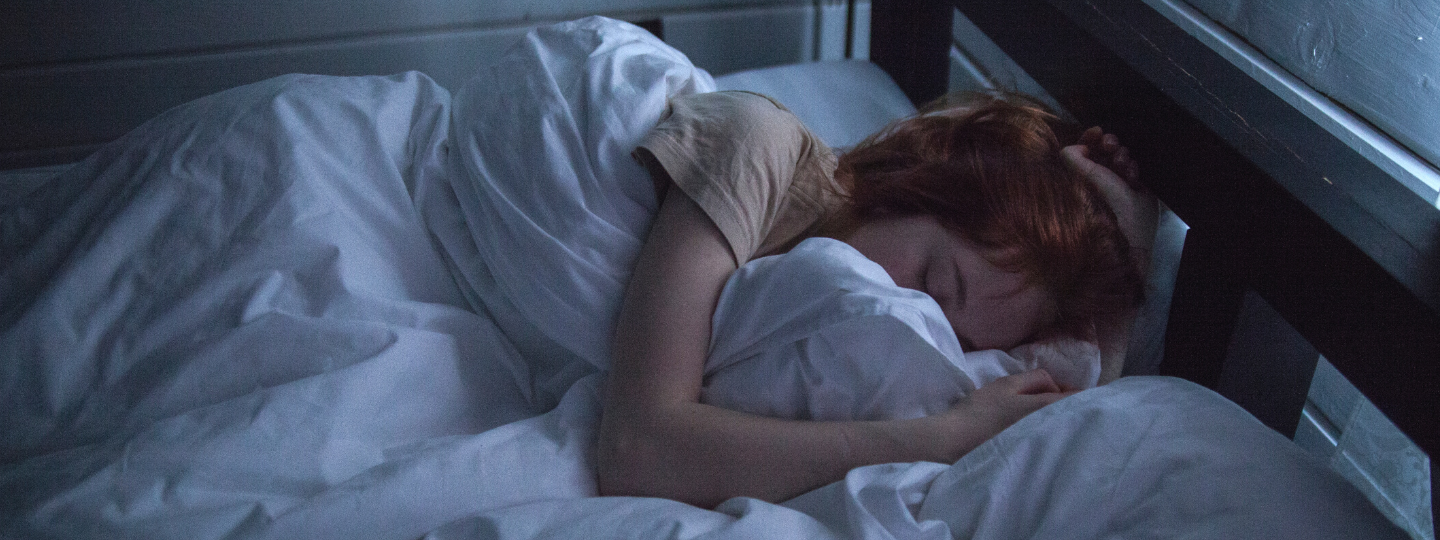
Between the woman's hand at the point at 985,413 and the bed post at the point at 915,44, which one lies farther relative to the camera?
the bed post at the point at 915,44

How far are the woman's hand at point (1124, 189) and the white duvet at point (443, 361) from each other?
0.46ft

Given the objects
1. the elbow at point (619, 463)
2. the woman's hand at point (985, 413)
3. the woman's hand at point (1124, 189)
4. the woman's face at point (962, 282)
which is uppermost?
the woman's hand at point (1124, 189)

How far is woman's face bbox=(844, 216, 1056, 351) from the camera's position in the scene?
30.8 inches

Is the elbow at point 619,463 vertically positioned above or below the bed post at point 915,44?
below

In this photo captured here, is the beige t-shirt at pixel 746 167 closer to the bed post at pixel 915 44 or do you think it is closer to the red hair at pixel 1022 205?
the red hair at pixel 1022 205

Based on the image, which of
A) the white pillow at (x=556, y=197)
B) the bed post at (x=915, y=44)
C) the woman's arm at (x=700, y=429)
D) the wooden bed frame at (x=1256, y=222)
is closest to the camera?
the wooden bed frame at (x=1256, y=222)

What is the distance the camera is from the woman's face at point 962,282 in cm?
78

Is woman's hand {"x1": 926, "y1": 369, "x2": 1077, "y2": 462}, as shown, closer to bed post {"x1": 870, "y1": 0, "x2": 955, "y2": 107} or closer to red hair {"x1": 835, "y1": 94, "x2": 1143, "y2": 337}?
red hair {"x1": 835, "y1": 94, "x2": 1143, "y2": 337}

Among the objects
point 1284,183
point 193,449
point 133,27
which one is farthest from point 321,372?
point 133,27

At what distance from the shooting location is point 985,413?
2.26ft

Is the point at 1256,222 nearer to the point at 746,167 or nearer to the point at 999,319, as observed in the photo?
the point at 999,319

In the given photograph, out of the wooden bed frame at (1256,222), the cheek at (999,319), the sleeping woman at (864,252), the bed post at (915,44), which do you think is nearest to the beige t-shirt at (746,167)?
the sleeping woman at (864,252)

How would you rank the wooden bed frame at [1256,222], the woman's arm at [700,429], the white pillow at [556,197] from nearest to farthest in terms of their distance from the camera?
the wooden bed frame at [1256,222]
the woman's arm at [700,429]
the white pillow at [556,197]

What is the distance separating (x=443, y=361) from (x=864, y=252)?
0.40 metres
